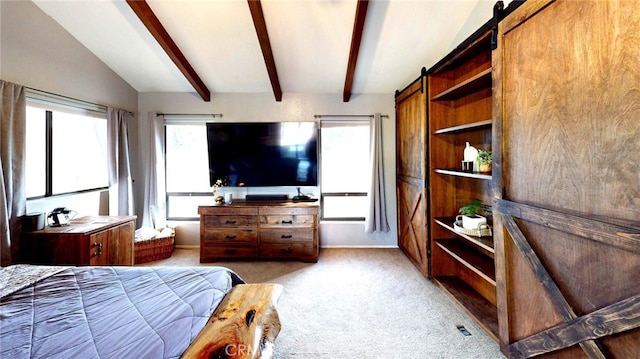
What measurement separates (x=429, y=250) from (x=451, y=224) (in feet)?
1.55

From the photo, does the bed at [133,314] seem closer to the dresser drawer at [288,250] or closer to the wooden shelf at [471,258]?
the wooden shelf at [471,258]

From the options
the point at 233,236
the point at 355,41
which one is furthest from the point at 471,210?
the point at 233,236

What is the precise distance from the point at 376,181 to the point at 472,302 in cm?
203

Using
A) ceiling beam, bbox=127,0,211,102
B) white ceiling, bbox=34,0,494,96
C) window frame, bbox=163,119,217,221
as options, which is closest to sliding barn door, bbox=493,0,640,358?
white ceiling, bbox=34,0,494,96

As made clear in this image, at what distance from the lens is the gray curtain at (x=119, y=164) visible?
3.45m

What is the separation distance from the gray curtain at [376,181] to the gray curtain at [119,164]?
11.7 feet

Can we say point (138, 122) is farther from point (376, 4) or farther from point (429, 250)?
point (429, 250)

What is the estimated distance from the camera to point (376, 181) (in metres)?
3.94

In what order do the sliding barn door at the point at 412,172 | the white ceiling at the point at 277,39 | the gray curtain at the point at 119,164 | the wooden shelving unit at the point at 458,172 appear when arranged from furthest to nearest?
the gray curtain at the point at 119,164
the sliding barn door at the point at 412,172
the white ceiling at the point at 277,39
the wooden shelving unit at the point at 458,172

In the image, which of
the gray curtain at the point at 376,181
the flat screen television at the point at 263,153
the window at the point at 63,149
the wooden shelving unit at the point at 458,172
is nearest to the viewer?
the wooden shelving unit at the point at 458,172

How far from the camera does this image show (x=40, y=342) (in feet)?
3.12

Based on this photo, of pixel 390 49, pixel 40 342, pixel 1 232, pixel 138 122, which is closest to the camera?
pixel 40 342

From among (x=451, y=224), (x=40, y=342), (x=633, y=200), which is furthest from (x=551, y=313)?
(x=40, y=342)

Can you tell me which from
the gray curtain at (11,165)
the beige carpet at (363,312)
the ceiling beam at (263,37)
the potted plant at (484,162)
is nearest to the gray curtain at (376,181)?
the beige carpet at (363,312)
